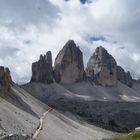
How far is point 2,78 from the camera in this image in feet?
306

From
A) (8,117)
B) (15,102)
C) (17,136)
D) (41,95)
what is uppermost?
(17,136)

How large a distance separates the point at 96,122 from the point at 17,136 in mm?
111424

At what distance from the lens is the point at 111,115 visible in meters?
149

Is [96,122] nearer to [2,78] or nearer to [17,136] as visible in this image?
[2,78]

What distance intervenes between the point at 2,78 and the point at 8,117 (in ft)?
134

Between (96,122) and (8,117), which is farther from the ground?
(8,117)

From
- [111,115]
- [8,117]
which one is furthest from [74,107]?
[8,117]

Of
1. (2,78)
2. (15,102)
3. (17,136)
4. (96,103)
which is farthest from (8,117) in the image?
(96,103)

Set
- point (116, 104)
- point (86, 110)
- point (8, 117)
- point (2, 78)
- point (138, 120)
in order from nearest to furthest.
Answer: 1. point (8, 117)
2. point (2, 78)
3. point (138, 120)
4. point (86, 110)
5. point (116, 104)

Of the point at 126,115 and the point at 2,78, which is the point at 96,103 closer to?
the point at 126,115

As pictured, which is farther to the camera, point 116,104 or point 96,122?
point 116,104

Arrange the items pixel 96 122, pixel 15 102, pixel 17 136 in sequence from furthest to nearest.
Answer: pixel 96 122
pixel 15 102
pixel 17 136

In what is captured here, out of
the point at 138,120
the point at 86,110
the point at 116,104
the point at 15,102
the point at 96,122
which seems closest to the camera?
the point at 15,102

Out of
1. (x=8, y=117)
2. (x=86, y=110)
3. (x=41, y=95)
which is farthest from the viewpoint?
(x=41, y=95)
